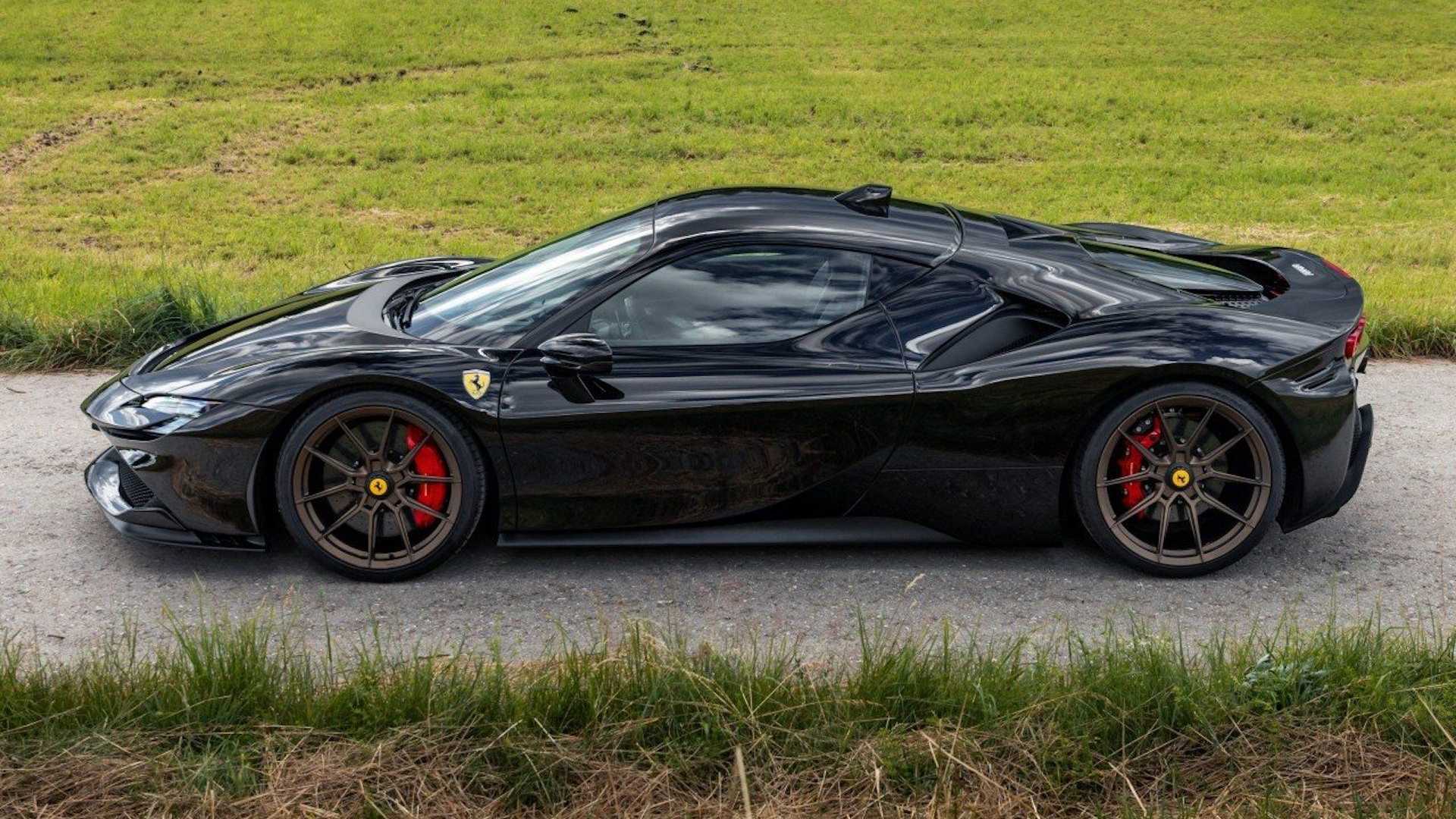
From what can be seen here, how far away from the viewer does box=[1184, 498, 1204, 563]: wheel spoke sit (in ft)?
15.2

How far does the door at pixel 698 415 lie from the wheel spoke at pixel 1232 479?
104 centimetres

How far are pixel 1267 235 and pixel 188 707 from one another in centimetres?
1356

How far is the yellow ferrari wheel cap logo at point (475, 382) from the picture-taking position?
4484 mm

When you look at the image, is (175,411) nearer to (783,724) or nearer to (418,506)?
(418,506)

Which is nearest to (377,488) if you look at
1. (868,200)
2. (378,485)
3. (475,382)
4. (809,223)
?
(378,485)

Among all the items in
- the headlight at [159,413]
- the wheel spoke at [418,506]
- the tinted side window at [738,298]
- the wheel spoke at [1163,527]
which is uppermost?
the tinted side window at [738,298]

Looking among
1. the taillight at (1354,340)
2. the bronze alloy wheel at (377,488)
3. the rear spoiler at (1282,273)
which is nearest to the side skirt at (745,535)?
the bronze alloy wheel at (377,488)

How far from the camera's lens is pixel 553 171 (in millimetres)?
18547

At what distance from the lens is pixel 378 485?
178 inches

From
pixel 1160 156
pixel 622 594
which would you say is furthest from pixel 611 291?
pixel 1160 156

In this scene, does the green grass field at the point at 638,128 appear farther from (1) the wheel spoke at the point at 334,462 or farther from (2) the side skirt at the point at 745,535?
(2) the side skirt at the point at 745,535

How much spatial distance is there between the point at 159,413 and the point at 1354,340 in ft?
13.1

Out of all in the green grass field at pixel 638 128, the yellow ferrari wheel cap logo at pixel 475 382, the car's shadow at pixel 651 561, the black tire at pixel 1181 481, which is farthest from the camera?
the green grass field at pixel 638 128

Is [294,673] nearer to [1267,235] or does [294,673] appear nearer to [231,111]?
[1267,235]
